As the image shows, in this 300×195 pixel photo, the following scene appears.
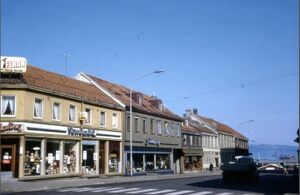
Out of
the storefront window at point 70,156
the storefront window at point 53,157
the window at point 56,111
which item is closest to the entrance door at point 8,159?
the storefront window at point 53,157

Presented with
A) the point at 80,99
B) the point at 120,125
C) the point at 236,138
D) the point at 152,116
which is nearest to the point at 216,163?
the point at 236,138

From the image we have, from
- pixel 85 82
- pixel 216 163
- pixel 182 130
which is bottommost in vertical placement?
pixel 216 163

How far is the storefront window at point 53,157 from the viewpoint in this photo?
3284 centimetres

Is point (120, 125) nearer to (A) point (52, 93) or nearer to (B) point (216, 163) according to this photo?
(A) point (52, 93)

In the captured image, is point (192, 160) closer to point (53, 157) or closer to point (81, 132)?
point (81, 132)

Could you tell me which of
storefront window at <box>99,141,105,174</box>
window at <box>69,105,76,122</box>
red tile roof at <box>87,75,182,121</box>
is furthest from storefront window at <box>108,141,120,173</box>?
window at <box>69,105,76,122</box>

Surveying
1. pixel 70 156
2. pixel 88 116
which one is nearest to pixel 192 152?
pixel 88 116

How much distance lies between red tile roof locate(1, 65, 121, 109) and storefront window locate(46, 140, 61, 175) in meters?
3.87

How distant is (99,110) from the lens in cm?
3984

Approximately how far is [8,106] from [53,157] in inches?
213

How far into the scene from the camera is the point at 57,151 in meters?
33.9

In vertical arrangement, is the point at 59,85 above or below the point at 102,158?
above

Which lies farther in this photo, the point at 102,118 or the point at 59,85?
the point at 102,118

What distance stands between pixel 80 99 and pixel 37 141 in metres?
6.17
